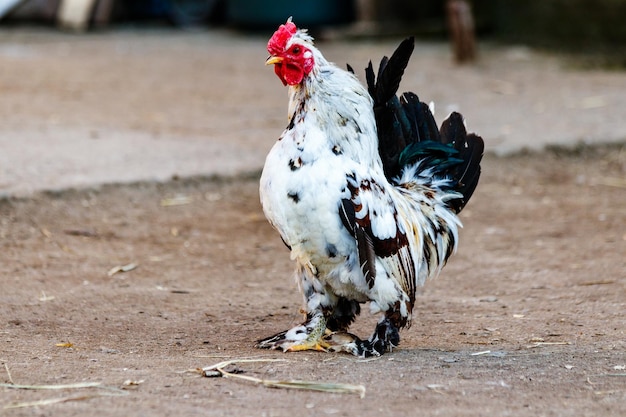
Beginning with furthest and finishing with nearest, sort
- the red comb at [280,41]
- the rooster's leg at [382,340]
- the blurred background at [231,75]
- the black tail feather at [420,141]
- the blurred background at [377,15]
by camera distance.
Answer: the blurred background at [377,15], the blurred background at [231,75], the black tail feather at [420,141], the rooster's leg at [382,340], the red comb at [280,41]

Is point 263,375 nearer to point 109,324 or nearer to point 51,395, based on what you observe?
point 51,395

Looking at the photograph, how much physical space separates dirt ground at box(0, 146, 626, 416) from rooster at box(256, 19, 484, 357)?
0.90 ft

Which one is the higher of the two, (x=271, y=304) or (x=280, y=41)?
(x=280, y=41)

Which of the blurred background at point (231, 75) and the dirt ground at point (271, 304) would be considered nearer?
the dirt ground at point (271, 304)

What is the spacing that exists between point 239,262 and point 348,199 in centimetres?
221

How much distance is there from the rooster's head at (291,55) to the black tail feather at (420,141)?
437mm

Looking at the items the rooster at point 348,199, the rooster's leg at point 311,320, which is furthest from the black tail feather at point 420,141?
the rooster's leg at point 311,320

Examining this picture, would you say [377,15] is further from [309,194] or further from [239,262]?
[309,194]

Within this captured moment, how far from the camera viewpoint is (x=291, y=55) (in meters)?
4.34

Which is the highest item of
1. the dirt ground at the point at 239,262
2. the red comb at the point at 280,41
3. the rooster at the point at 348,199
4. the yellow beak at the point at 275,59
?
the red comb at the point at 280,41

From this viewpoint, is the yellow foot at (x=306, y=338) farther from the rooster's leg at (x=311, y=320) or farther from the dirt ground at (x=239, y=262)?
the dirt ground at (x=239, y=262)

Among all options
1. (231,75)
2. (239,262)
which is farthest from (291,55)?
(231,75)

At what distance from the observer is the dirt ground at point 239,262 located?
12.8 feet

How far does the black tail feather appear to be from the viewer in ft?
15.7
